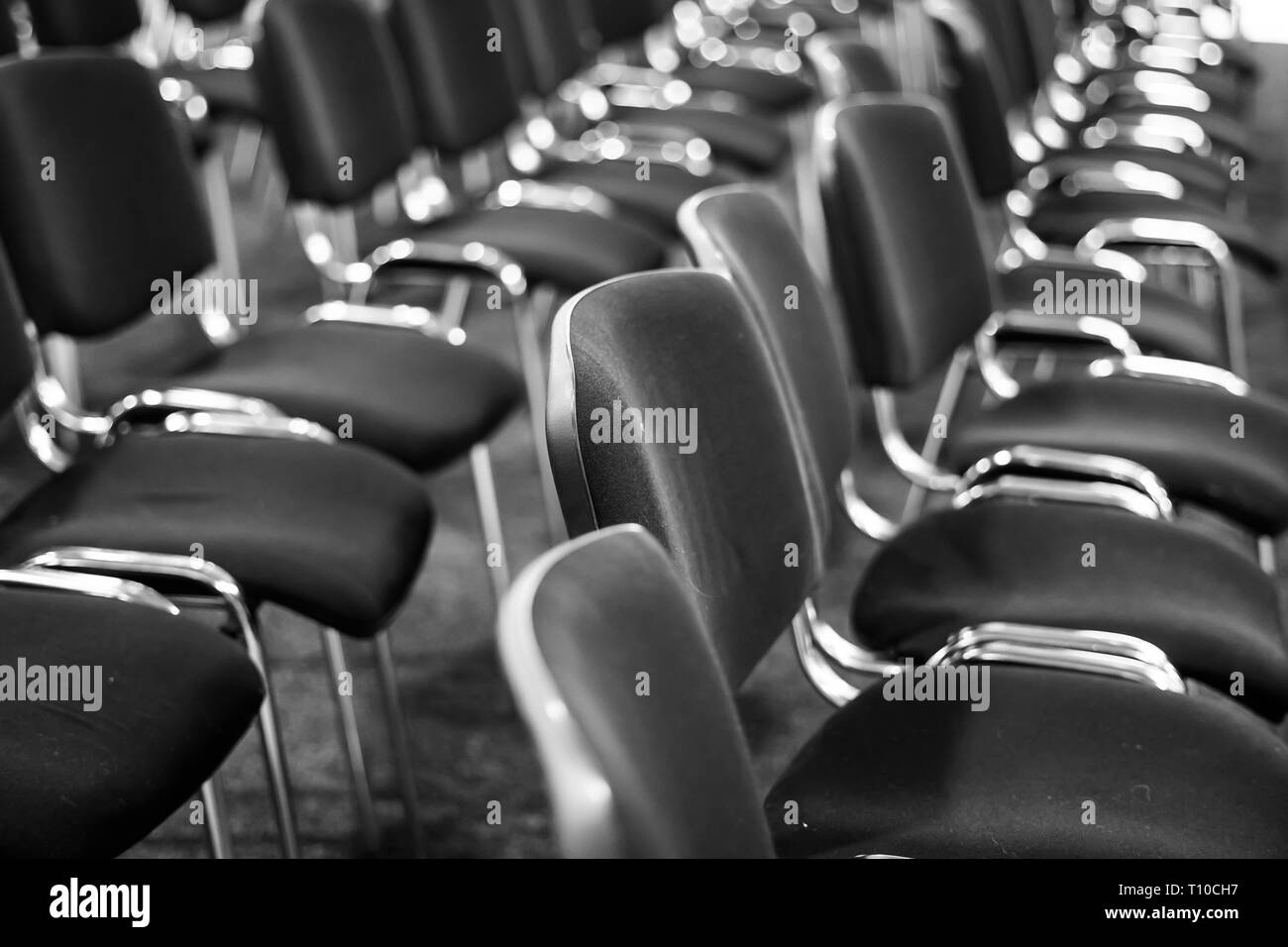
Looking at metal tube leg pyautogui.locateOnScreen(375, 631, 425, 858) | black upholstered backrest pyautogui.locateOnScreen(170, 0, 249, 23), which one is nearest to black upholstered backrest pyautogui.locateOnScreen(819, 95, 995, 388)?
metal tube leg pyautogui.locateOnScreen(375, 631, 425, 858)

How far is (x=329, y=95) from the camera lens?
2539mm

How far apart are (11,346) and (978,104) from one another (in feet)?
6.64

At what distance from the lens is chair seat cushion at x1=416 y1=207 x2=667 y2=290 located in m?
2.71

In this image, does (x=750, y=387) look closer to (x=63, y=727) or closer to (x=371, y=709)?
(x=63, y=727)

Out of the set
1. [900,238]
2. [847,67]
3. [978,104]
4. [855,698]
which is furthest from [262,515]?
[978,104]

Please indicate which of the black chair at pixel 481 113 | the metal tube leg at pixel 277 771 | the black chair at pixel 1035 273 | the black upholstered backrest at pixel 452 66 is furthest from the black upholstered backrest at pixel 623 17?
the metal tube leg at pixel 277 771

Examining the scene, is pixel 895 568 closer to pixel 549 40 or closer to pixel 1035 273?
pixel 1035 273

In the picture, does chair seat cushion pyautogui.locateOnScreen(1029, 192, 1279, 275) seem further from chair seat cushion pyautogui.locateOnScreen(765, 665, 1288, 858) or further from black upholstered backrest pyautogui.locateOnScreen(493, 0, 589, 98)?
chair seat cushion pyautogui.locateOnScreen(765, 665, 1288, 858)

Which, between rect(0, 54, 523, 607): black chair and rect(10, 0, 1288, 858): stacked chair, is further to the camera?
rect(0, 54, 523, 607): black chair

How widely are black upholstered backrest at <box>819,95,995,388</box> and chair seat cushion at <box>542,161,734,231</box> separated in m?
0.91

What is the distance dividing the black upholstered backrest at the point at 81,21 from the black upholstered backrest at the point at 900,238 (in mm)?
2186

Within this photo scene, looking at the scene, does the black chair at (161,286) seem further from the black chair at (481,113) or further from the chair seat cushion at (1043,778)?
the chair seat cushion at (1043,778)

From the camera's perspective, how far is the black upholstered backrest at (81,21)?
3.36 m

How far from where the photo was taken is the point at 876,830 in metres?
1.28
